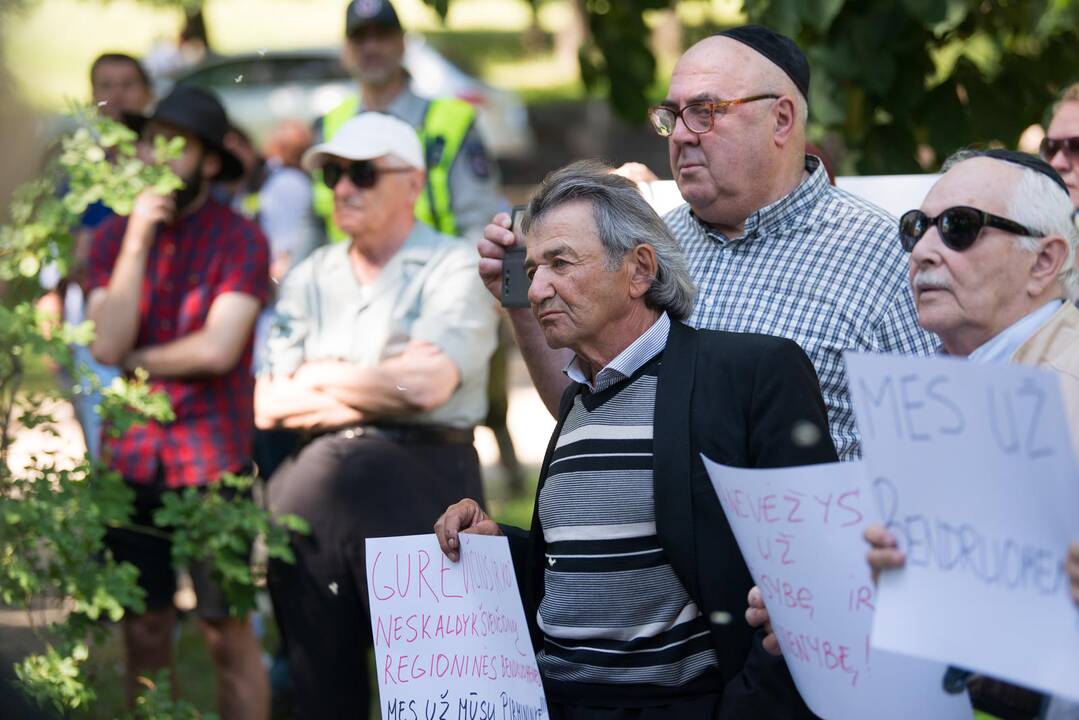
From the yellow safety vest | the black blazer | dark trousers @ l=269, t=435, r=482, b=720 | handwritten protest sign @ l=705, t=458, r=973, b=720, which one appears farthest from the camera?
the yellow safety vest

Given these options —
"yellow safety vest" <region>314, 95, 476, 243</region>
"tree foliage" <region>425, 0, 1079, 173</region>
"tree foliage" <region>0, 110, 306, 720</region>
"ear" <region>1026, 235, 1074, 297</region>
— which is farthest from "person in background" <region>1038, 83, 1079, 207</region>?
"yellow safety vest" <region>314, 95, 476, 243</region>

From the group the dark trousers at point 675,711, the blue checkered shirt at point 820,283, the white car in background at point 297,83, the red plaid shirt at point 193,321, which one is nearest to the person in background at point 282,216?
the red plaid shirt at point 193,321

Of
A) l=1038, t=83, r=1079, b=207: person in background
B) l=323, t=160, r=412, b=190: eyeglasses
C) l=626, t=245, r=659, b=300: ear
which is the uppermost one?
l=323, t=160, r=412, b=190: eyeglasses

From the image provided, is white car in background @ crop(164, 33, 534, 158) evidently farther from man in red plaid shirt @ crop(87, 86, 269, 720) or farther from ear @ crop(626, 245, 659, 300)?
ear @ crop(626, 245, 659, 300)

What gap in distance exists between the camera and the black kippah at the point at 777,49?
11.7 feet

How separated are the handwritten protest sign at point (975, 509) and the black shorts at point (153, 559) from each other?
3058mm

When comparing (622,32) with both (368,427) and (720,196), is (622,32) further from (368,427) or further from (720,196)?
(720,196)

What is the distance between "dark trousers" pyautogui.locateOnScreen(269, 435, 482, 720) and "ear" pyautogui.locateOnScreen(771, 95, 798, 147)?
155 cm

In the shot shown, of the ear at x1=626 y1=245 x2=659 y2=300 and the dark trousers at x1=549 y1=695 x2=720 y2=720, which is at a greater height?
the ear at x1=626 y1=245 x2=659 y2=300

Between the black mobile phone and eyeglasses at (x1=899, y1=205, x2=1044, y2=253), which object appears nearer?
eyeglasses at (x1=899, y1=205, x2=1044, y2=253)

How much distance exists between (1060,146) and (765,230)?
0.88 meters

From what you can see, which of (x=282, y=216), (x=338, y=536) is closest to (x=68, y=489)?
(x=338, y=536)

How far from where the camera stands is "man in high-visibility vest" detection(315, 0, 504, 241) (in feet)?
18.6

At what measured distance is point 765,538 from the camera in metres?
2.59
